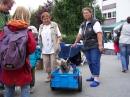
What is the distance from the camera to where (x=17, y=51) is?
2.52 meters

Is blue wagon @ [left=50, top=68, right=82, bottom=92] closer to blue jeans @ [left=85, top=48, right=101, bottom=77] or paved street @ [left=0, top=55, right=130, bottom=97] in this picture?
paved street @ [left=0, top=55, right=130, bottom=97]

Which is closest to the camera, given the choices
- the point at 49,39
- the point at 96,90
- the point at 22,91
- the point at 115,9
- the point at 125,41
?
the point at 22,91

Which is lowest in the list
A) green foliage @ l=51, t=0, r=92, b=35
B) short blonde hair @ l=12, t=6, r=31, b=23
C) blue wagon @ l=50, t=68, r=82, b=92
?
blue wagon @ l=50, t=68, r=82, b=92

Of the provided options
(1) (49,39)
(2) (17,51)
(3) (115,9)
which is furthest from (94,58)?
(3) (115,9)

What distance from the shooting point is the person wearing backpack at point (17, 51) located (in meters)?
2.52

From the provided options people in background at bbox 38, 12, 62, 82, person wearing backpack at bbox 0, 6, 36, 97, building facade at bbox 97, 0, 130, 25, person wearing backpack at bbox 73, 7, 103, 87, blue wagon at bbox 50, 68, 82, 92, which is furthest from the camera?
building facade at bbox 97, 0, 130, 25

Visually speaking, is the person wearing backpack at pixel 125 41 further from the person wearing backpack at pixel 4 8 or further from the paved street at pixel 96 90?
the person wearing backpack at pixel 4 8

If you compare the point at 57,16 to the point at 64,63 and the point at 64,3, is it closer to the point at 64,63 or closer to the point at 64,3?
the point at 64,3

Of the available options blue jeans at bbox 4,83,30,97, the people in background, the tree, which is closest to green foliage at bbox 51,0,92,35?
the tree

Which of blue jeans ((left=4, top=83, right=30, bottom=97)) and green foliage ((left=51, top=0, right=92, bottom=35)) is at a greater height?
green foliage ((left=51, top=0, right=92, bottom=35))

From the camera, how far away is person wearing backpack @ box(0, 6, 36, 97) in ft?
8.27

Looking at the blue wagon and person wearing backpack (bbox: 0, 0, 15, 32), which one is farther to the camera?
the blue wagon

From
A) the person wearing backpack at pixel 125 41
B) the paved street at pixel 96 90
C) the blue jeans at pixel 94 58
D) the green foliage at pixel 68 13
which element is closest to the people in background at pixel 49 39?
the paved street at pixel 96 90

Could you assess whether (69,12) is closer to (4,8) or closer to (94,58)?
(94,58)
